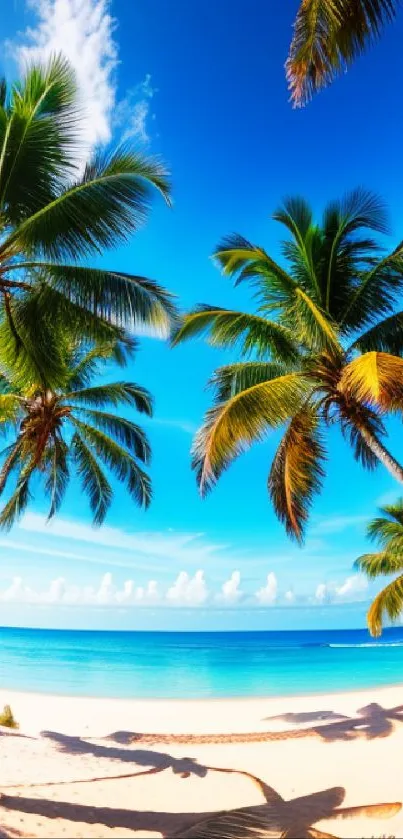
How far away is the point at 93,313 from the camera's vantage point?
7605 millimetres

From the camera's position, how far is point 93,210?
22.3ft

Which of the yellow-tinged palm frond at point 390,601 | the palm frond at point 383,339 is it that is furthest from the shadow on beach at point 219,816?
the yellow-tinged palm frond at point 390,601

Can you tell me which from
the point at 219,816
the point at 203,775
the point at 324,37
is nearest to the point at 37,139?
the point at 324,37

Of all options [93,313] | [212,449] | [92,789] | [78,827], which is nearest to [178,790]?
[92,789]

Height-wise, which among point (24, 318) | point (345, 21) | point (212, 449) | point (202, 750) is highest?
point (345, 21)

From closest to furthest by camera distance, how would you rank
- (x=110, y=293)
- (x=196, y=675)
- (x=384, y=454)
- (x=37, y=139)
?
(x=37, y=139) < (x=110, y=293) < (x=384, y=454) < (x=196, y=675)

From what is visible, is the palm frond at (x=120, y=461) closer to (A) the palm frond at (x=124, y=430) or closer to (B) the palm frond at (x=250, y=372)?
(A) the palm frond at (x=124, y=430)

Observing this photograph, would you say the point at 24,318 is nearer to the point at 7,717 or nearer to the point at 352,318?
the point at 352,318

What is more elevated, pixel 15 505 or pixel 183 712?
pixel 15 505

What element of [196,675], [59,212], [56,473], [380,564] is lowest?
[196,675]

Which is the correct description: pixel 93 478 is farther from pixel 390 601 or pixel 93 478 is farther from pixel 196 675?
pixel 196 675

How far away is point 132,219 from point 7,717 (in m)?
11.4

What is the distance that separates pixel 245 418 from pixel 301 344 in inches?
80.2

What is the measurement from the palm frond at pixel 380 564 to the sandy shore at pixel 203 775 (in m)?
5.83
